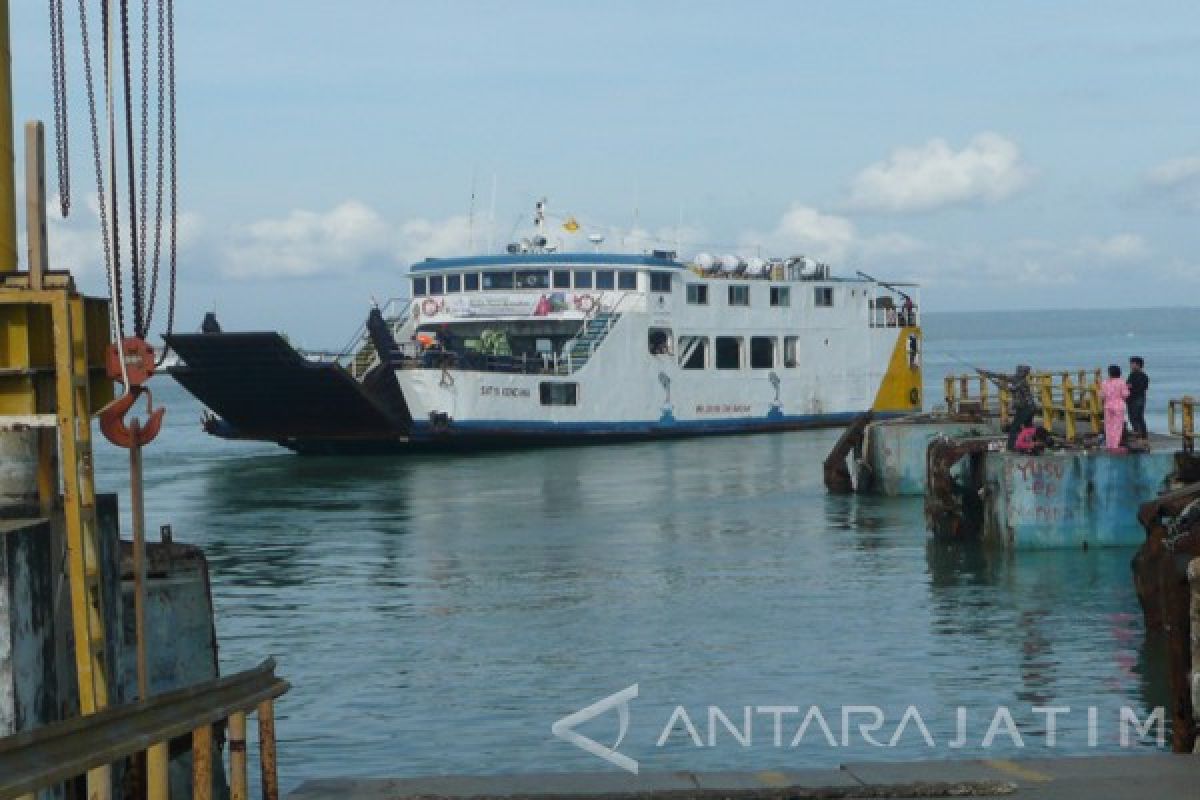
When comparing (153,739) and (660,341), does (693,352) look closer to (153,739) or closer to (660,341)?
(660,341)

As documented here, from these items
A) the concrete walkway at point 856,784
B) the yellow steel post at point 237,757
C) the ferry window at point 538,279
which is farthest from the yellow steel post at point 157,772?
the ferry window at point 538,279

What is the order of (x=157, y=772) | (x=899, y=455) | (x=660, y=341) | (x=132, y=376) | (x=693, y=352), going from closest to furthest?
(x=157, y=772) → (x=132, y=376) → (x=899, y=455) → (x=660, y=341) → (x=693, y=352)

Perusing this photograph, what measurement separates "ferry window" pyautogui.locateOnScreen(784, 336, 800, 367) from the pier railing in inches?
1682

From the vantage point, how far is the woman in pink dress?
2294cm

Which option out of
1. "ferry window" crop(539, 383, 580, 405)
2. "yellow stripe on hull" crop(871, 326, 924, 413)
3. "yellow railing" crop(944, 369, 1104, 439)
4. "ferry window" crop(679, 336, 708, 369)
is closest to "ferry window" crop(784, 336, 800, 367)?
"ferry window" crop(679, 336, 708, 369)

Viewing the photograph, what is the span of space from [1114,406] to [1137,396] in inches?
59.2

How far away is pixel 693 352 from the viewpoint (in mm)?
47625

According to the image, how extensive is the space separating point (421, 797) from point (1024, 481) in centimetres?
1658

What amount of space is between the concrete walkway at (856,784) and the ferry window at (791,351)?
4162 centimetres

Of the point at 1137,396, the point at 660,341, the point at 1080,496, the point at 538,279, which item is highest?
the point at 538,279

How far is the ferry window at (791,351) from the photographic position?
5020cm

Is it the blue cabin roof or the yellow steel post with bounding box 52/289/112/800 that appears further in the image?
the blue cabin roof

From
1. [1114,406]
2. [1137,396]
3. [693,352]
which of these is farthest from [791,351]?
[1114,406]

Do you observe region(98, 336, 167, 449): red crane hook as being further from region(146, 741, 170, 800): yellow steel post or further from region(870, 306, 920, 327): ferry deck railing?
region(870, 306, 920, 327): ferry deck railing
